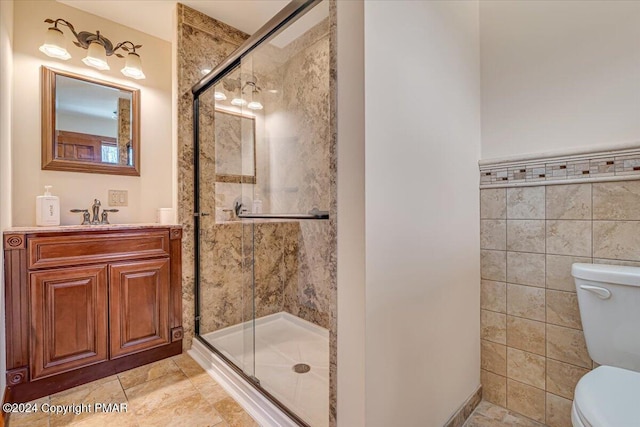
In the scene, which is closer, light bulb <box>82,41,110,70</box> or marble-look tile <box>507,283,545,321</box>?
marble-look tile <box>507,283,545,321</box>

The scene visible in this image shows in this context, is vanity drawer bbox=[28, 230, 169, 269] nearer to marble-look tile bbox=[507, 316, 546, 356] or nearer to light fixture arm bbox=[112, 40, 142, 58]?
light fixture arm bbox=[112, 40, 142, 58]

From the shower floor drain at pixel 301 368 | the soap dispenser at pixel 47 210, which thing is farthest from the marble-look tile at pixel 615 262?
the soap dispenser at pixel 47 210

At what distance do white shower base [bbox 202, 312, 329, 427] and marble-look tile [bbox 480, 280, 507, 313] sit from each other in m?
0.96

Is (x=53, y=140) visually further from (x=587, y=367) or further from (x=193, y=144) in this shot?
(x=587, y=367)

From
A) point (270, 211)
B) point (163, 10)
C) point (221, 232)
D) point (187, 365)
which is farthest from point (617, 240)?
point (163, 10)

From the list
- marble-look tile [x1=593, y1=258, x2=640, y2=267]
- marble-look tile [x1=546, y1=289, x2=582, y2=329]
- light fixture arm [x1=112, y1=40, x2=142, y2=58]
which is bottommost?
marble-look tile [x1=546, y1=289, x2=582, y2=329]

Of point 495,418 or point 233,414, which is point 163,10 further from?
point 495,418

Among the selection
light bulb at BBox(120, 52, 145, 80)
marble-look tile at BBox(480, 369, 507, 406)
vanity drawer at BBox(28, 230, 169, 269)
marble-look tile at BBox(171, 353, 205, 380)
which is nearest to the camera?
marble-look tile at BBox(480, 369, 507, 406)

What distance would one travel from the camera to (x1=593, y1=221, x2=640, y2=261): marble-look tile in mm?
1147

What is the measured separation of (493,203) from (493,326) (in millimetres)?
643

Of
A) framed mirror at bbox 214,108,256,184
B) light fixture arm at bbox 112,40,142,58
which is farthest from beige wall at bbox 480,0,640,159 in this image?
light fixture arm at bbox 112,40,142,58

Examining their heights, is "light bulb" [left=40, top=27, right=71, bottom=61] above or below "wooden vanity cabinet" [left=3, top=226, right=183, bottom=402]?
above

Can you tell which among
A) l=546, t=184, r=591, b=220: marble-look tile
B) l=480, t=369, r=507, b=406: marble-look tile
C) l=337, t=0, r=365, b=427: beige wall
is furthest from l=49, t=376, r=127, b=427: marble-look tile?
l=546, t=184, r=591, b=220: marble-look tile

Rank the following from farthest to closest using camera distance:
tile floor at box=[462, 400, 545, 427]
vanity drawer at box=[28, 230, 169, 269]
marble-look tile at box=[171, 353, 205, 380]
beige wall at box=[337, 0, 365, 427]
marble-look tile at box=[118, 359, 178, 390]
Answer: marble-look tile at box=[171, 353, 205, 380] < marble-look tile at box=[118, 359, 178, 390] < vanity drawer at box=[28, 230, 169, 269] < tile floor at box=[462, 400, 545, 427] < beige wall at box=[337, 0, 365, 427]
